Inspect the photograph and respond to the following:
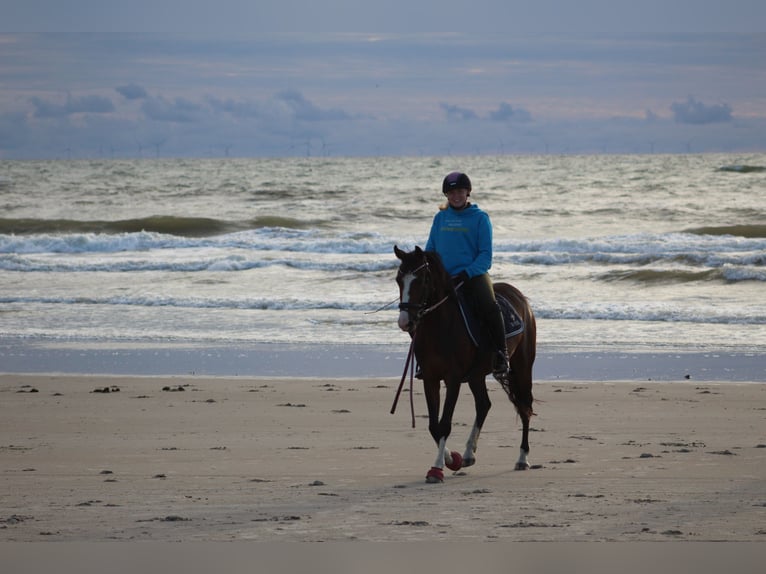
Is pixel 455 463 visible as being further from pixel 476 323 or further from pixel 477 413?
pixel 476 323

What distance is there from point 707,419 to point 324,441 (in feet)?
12.3

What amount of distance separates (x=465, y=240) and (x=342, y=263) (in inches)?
812

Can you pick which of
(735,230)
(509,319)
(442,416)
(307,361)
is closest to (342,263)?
(307,361)

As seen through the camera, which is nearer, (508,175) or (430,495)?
(430,495)

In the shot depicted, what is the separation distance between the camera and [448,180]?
7.27 m

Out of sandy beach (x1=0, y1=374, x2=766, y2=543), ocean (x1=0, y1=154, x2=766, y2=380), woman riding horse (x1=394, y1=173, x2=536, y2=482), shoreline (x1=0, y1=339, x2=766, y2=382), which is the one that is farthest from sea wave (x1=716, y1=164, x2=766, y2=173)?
woman riding horse (x1=394, y1=173, x2=536, y2=482)

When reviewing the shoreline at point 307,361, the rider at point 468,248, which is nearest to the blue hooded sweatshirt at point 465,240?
the rider at point 468,248

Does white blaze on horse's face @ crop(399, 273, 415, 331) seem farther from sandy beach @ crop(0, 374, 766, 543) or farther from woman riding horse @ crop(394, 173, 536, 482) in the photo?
sandy beach @ crop(0, 374, 766, 543)

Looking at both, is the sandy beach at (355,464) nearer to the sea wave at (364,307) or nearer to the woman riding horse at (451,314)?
the woman riding horse at (451,314)

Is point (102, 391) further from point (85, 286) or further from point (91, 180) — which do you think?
point (91, 180)

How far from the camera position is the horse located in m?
6.84

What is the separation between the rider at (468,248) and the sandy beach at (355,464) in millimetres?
1240

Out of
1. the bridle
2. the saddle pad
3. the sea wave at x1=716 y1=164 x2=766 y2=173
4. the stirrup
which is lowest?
the stirrup

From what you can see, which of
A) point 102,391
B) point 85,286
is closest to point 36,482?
point 102,391
